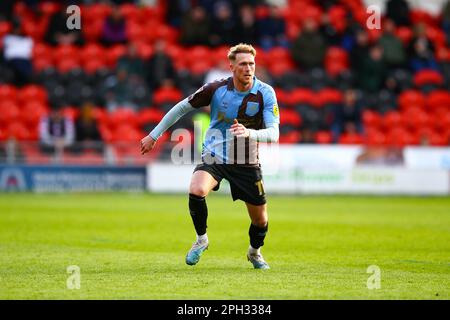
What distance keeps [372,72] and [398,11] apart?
11.8ft

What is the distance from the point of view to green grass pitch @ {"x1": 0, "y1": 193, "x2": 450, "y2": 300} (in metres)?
8.46

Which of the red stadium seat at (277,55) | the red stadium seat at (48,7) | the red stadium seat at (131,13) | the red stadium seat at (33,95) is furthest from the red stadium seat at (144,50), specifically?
the red stadium seat at (277,55)

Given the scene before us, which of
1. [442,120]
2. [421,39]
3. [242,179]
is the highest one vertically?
[421,39]

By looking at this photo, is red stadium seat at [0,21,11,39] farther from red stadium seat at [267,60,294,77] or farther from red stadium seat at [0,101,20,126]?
red stadium seat at [267,60,294,77]

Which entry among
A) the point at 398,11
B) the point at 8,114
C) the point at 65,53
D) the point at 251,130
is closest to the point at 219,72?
the point at 65,53

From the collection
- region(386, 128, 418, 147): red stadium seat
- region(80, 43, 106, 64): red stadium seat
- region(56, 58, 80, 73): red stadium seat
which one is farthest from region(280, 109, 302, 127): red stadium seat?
region(56, 58, 80, 73): red stadium seat

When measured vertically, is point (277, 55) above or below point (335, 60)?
above

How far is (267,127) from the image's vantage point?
9.91 m

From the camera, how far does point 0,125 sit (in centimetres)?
2584

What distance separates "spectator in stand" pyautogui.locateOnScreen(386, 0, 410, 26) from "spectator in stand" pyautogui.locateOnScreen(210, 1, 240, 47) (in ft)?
18.0

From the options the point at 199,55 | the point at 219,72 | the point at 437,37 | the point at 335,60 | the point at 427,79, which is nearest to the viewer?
the point at 219,72

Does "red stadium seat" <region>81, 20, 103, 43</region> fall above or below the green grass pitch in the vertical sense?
above

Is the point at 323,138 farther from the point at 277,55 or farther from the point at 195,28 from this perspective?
the point at 195,28

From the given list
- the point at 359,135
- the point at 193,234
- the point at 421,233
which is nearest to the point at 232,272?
the point at 193,234
